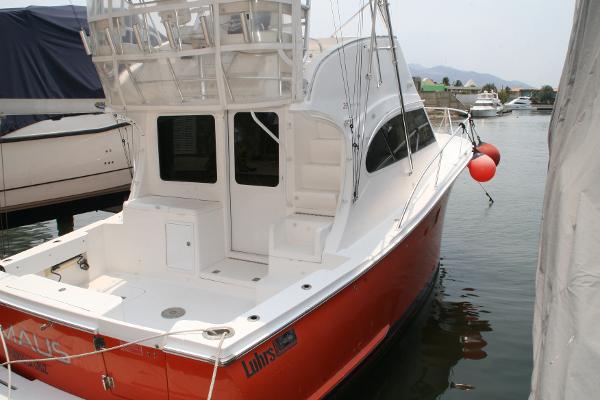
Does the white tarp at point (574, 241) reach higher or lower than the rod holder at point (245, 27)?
lower

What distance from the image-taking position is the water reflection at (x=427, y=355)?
4.66 m

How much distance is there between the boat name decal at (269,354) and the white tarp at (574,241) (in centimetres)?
157

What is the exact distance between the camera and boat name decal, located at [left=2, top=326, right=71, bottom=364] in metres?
3.40

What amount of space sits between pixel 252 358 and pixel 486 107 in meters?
48.8

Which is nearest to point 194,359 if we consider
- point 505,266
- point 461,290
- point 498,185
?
point 461,290

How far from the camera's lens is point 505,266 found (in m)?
7.66

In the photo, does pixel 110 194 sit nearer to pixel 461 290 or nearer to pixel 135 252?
pixel 135 252

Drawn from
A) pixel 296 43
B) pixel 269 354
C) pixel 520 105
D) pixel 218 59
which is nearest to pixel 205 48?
pixel 218 59

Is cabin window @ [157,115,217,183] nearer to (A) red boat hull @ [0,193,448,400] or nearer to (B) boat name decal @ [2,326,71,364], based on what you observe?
(A) red boat hull @ [0,193,448,400]

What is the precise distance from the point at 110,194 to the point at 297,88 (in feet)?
26.6

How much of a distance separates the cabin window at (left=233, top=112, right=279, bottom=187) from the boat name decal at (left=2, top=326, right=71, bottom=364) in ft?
7.14

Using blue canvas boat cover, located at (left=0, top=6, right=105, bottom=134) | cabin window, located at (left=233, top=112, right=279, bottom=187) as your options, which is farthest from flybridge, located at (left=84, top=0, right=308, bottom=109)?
blue canvas boat cover, located at (left=0, top=6, right=105, bottom=134)

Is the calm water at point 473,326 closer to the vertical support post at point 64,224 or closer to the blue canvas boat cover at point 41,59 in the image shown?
the blue canvas boat cover at point 41,59

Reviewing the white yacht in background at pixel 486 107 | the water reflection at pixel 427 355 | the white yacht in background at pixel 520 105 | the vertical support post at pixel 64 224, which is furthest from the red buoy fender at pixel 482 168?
the white yacht in background at pixel 520 105
